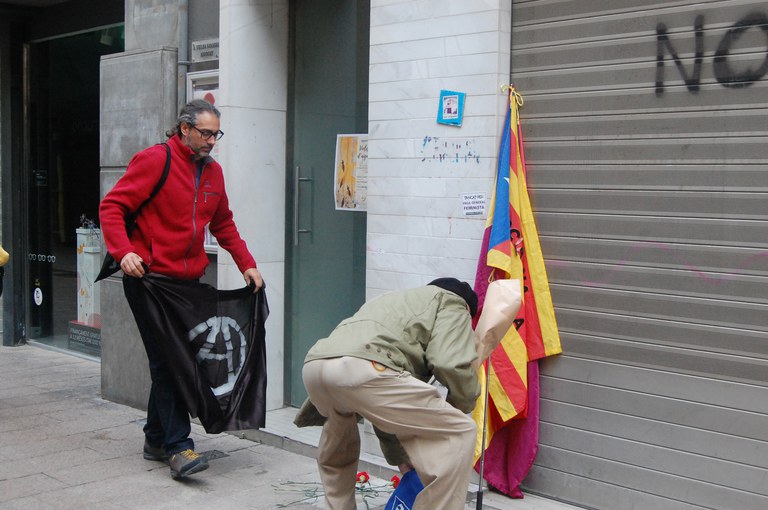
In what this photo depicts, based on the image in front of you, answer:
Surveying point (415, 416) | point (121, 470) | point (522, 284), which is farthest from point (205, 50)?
point (415, 416)

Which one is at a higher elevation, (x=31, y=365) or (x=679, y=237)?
(x=679, y=237)

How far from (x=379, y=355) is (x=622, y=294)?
1.59 metres

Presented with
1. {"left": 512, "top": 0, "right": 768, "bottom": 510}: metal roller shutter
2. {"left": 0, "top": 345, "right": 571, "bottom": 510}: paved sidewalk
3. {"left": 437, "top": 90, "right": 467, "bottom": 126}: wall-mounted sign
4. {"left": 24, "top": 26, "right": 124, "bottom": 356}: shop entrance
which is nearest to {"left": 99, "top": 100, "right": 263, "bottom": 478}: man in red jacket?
{"left": 0, "top": 345, "right": 571, "bottom": 510}: paved sidewalk

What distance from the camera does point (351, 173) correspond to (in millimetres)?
6711

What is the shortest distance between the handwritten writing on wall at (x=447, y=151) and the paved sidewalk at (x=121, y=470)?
1886mm

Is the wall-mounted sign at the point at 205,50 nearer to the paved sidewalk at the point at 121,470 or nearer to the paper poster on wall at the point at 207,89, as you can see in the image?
the paper poster on wall at the point at 207,89

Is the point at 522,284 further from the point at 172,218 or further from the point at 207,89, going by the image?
the point at 207,89

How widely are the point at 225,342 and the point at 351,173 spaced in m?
1.58

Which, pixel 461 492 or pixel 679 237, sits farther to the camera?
pixel 679 237

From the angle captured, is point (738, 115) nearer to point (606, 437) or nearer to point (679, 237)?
point (679, 237)

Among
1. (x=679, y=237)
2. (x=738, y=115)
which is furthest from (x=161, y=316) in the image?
(x=738, y=115)

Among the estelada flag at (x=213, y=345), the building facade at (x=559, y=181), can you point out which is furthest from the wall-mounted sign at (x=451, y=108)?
the estelada flag at (x=213, y=345)

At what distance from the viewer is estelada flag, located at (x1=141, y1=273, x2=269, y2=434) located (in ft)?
18.5

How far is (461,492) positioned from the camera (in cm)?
405
